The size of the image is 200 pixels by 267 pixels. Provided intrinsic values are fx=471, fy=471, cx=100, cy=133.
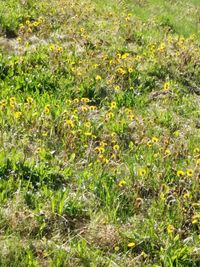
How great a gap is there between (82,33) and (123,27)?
5.69ft

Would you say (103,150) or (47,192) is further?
(103,150)

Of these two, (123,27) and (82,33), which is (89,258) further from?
(123,27)

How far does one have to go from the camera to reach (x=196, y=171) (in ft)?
18.5

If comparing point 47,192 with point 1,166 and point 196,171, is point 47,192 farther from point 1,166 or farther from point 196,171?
point 196,171

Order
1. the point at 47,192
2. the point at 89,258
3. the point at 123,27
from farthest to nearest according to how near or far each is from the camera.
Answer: the point at 123,27 → the point at 47,192 → the point at 89,258

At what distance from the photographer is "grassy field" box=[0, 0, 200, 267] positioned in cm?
462

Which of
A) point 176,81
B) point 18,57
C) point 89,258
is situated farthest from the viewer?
point 176,81

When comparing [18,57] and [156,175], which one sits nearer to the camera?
[156,175]

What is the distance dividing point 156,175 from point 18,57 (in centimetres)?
400

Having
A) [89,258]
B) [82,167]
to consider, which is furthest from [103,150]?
[89,258]

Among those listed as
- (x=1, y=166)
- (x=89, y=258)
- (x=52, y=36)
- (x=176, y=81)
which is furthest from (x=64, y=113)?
(x=52, y=36)

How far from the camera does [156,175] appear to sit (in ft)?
18.6

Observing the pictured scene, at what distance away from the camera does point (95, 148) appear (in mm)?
6023

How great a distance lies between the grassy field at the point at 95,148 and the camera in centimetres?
462
